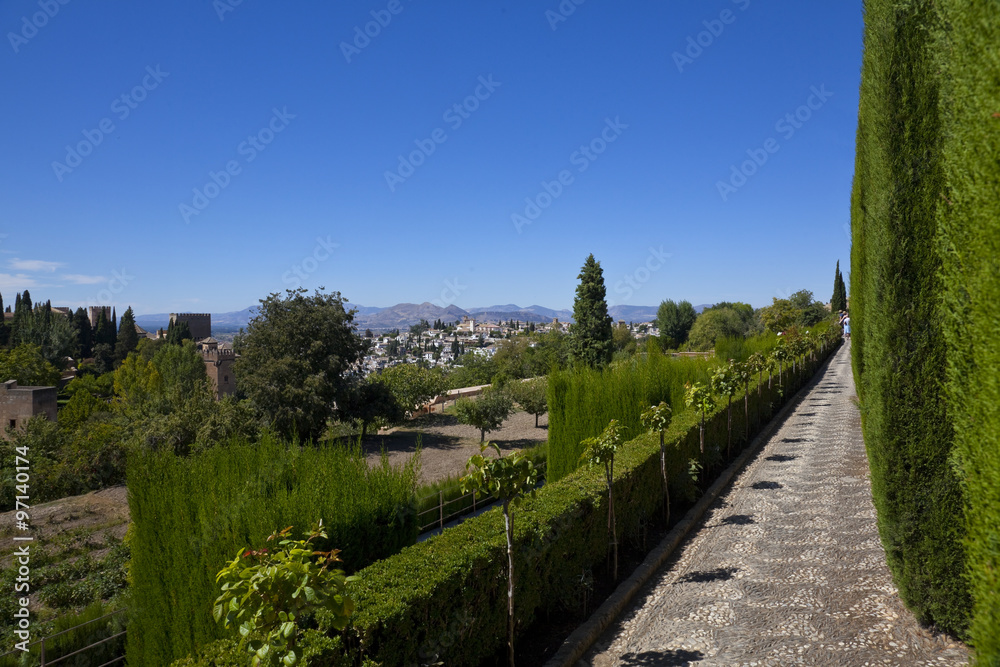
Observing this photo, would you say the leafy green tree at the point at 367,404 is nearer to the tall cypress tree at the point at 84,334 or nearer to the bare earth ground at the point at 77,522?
the bare earth ground at the point at 77,522

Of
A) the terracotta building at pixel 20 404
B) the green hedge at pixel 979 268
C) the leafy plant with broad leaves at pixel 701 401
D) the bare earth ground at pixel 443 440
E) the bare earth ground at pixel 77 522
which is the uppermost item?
the green hedge at pixel 979 268

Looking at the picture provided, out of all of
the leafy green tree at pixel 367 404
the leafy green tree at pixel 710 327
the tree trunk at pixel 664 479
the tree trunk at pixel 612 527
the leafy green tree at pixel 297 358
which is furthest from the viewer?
the leafy green tree at pixel 710 327

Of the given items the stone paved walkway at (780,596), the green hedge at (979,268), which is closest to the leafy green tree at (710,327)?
the stone paved walkway at (780,596)

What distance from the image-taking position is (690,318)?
72.1 metres

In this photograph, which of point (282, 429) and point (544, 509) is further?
point (282, 429)

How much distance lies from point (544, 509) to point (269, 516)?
2.50 m

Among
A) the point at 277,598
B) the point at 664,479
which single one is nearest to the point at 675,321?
the point at 664,479

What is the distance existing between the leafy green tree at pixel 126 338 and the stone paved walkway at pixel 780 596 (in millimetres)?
68858

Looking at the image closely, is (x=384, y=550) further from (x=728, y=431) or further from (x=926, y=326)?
(x=728, y=431)

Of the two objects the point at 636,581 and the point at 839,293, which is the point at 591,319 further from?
the point at 839,293

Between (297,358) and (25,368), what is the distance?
98.0ft

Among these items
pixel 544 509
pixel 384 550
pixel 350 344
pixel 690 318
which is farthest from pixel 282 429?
pixel 690 318

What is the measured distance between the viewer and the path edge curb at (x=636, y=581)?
4.40 metres

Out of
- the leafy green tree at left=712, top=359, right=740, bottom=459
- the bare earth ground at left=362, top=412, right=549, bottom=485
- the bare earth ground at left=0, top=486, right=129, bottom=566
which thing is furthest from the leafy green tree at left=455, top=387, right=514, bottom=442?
the bare earth ground at left=0, top=486, right=129, bottom=566
